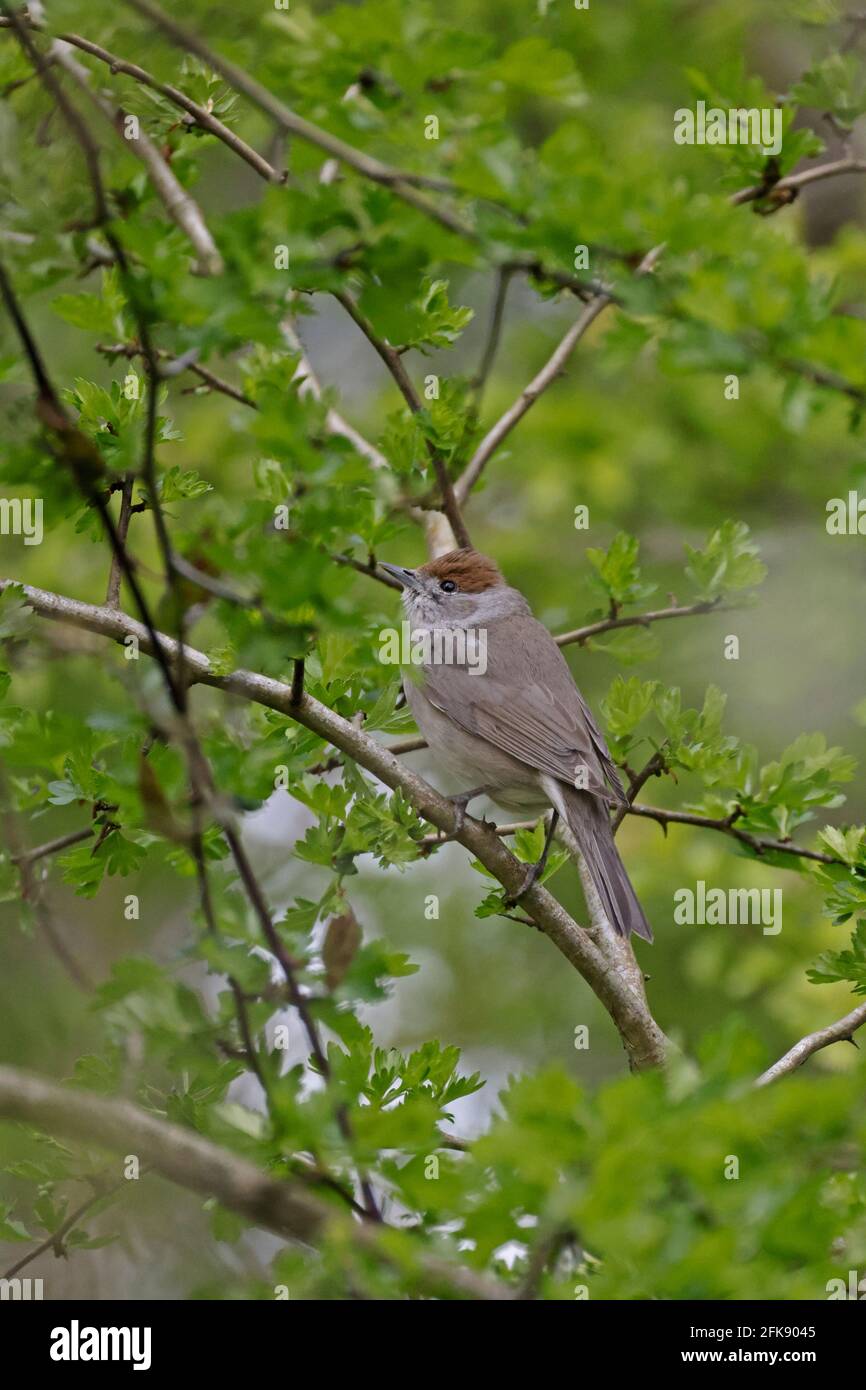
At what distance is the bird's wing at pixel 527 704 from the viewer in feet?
19.1

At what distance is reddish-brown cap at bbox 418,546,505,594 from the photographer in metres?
5.97

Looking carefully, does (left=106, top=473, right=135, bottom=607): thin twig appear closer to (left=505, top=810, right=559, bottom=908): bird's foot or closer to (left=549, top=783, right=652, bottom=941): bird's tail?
(left=505, top=810, right=559, bottom=908): bird's foot

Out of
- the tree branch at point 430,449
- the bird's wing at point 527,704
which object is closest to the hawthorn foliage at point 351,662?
the tree branch at point 430,449

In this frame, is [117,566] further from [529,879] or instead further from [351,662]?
[529,879]

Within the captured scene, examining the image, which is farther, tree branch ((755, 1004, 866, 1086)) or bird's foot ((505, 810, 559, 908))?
bird's foot ((505, 810, 559, 908))

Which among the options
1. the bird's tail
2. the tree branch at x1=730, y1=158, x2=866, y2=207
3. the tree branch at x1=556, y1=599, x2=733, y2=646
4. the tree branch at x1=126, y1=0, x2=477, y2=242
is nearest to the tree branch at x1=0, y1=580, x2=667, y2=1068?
the bird's tail

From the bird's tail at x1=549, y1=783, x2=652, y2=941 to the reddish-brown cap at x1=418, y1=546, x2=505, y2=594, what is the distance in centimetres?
104

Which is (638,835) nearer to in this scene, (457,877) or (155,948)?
(457,877)

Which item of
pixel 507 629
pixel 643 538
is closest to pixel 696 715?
pixel 507 629

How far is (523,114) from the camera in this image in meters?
12.4

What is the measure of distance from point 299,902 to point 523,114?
Result: 1039 cm

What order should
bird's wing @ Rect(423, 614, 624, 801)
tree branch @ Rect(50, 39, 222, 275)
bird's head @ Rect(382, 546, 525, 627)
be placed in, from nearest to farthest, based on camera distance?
tree branch @ Rect(50, 39, 222, 275), bird's wing @ Rect(423, 614, 624, 801), bird's head @ Rect(382, 546, 525, 627)

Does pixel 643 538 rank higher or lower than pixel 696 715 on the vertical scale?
higher

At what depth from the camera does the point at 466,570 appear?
618 centimetres
